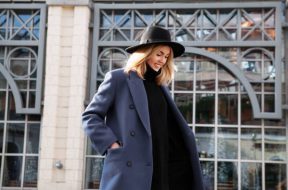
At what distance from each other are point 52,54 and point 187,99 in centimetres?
297

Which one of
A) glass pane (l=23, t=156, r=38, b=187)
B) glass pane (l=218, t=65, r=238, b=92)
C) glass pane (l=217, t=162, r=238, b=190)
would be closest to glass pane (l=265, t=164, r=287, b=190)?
glass pane (l=217, t=162, r=238, b=190)

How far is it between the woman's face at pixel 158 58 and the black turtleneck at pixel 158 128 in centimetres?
5

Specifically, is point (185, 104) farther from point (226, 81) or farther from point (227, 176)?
point (227, 176)

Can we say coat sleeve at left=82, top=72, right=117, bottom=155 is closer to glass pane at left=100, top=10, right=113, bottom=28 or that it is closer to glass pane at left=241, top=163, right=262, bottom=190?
glass pane at left=241, top=163, right=262, bottom=190

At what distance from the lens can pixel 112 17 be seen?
1057cm

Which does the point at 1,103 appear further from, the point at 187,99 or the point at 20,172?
the point at 187,99

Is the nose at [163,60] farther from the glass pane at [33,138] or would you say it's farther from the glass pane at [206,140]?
the glass pane at [33,138]

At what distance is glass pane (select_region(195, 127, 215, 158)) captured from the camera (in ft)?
32.8

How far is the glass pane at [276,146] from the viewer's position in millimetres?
9820

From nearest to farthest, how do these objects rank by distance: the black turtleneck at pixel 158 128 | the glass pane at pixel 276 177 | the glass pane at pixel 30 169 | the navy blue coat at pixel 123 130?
the navy blue coat at pixel 123 130 < the black turtleneck at pixel 158 128 < the glass pane at pixel 276 177 < the glass pane at pixel 30 169

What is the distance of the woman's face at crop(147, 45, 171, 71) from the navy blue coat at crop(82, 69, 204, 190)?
0.14 m

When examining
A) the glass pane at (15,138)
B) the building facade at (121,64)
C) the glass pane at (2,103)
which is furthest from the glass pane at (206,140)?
the glass pane at (2,103)

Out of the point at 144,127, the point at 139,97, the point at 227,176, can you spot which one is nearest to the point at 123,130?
the point at 144,127

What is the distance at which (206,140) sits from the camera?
10.0 m
